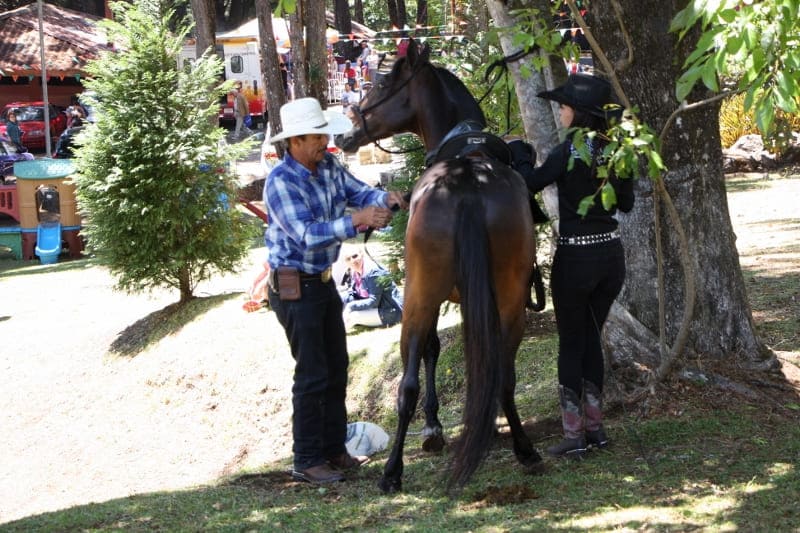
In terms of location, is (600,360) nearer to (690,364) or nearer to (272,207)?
Result: (690,364)

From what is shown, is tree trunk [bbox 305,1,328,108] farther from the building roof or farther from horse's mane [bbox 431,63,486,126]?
the building roof

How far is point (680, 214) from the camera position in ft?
21.1

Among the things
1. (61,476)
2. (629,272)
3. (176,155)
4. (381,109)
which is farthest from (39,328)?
(629,272)

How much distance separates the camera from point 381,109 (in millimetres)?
6547

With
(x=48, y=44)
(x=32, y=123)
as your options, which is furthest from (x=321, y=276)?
(x=48, y=44)

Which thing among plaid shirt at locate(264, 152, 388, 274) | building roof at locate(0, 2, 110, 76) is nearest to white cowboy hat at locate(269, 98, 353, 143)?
plaid shirt at locate(264, 152, 388, 274)

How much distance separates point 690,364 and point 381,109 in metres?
2.60

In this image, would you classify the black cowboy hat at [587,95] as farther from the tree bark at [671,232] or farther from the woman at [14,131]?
the woman at [14,131]

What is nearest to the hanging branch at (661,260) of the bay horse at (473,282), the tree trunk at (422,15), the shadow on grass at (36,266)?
the bay horse at (473,282)

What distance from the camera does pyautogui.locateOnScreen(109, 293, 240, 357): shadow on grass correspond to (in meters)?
12.2

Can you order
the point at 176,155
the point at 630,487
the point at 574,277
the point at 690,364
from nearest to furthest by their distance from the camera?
the point at 630,487 < the point at 574,277 < the point at 690,364 < the point at 176,155

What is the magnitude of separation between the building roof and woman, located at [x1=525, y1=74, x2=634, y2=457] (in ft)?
105

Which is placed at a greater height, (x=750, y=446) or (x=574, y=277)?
(x=574, y=277)

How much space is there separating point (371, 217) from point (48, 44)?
3481 centimetres
